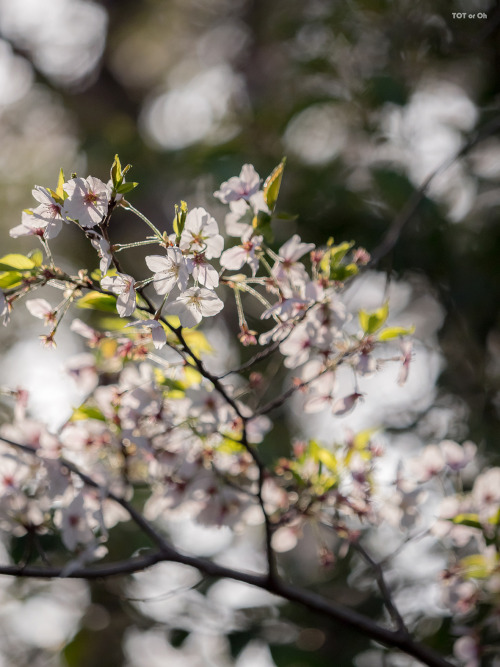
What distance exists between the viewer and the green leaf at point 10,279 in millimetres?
881

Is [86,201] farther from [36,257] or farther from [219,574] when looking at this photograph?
[219,574]

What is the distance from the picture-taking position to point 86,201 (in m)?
0.79

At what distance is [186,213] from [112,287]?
0.43 ft

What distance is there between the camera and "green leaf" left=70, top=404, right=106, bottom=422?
114 centimetres

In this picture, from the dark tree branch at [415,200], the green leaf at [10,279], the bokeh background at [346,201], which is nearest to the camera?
the green leaf at [10,279]

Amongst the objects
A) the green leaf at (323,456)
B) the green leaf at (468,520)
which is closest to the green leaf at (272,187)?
the green leaf at (323,456)

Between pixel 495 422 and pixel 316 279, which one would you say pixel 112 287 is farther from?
pixel 495 422

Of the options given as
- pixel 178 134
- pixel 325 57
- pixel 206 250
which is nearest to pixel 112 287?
pixel 206 250

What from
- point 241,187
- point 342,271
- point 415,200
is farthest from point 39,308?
point 415,200

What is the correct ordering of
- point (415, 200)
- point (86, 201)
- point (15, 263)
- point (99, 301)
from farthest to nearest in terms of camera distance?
point (415, 200), point (99, 301), point (15, 263), point (86, 201)

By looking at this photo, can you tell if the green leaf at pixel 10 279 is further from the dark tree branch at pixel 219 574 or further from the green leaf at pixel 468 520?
the green leaf at pixel 468 520

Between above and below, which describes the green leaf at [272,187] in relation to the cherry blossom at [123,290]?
above

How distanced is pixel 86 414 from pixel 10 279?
333mm

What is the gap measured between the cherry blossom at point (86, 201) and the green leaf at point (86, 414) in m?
0.44
